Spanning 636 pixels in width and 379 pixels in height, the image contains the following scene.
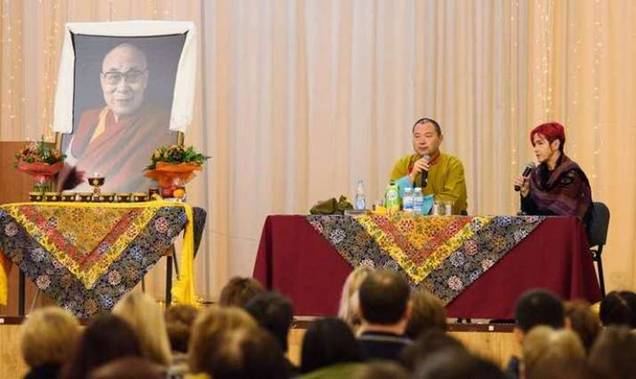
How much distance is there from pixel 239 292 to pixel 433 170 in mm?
3432

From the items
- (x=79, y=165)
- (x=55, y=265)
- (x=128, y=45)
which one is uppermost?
(x=128, y=45)

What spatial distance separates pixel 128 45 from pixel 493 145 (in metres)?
3.33

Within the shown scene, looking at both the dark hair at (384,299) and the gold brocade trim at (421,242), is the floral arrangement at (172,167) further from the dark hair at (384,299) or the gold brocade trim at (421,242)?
the dark hair at (384,299)

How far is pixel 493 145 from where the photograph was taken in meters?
10.5

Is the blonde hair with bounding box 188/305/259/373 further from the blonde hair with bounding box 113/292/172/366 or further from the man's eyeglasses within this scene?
the man's eyeglasses

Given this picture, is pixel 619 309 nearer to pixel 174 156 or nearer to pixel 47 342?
pixel 47 342

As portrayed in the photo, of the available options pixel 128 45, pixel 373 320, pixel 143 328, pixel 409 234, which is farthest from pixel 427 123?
pixel 143 328

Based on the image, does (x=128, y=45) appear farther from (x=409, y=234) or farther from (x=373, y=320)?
(x=373, y=320)

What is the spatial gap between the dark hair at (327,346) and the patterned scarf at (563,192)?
13.4ft

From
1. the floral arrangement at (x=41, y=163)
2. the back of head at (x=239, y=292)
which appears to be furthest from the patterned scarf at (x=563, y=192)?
the back of head at (x=239, y=292)

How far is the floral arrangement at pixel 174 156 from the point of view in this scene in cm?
776

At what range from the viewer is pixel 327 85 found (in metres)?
10.7

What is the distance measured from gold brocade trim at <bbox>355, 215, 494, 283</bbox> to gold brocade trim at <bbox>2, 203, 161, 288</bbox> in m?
1.24

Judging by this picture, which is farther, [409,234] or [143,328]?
[409,234]
